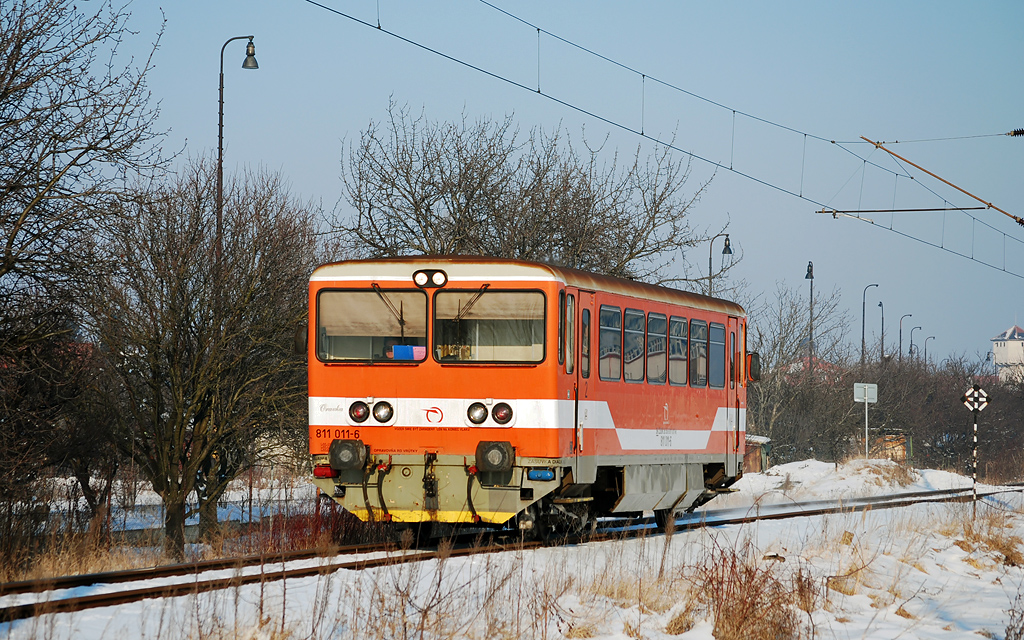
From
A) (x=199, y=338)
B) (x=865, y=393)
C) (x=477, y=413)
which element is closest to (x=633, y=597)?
(x=477, y=413)

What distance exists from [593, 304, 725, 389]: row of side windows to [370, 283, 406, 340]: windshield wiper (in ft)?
6.40

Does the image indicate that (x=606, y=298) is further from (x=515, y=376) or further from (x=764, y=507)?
(x=764, y=507)

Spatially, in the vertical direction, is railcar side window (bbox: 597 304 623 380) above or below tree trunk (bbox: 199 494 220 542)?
above

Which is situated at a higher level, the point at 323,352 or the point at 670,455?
the point at 323,352

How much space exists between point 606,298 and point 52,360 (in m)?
7.62

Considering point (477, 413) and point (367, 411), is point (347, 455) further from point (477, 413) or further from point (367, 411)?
point (477, 413)

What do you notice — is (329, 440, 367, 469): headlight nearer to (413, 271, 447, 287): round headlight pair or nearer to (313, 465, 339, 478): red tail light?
(313, 465, 339, 478): red tail light

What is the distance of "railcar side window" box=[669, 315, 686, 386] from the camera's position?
14.8 m

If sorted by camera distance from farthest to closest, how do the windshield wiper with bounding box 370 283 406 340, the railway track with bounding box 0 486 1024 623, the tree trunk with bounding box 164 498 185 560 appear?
1. the tree trunk with bounding box 164 498 185 560
2. the windshield wiper with bounding box 370 283 406 340
3. the railway track with bounding box 0 486 1024 623

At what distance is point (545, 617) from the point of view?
8094mm

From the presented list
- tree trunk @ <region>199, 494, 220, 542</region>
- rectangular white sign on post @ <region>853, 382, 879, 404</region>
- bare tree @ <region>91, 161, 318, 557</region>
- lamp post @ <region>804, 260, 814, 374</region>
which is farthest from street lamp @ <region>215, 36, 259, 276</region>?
lamp post @ <region>804, 260, 814, 374</region>

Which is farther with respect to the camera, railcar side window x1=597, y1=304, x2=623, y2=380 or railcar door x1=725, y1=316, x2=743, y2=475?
railcar door x1=725, y1=316, x2=743, y2=475

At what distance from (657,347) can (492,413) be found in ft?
10.4

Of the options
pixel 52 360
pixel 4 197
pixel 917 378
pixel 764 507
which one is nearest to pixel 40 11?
pixel 4 197
